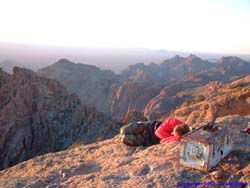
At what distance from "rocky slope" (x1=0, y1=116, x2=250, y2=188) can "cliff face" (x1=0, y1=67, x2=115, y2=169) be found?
577 inches

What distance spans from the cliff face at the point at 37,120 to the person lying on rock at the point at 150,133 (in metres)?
15.3

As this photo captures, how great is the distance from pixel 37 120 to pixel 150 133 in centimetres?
1887

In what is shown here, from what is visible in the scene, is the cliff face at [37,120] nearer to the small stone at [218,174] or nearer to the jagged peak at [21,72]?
the jagged peak at [21,72]

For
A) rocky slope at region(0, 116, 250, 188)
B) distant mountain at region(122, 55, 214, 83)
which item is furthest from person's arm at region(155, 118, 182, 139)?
distant mountain at region(122, 55, 214, 83)

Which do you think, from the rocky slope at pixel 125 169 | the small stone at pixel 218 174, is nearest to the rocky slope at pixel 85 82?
the rocky slope at pixel 125 169

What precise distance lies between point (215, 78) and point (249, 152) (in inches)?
2983

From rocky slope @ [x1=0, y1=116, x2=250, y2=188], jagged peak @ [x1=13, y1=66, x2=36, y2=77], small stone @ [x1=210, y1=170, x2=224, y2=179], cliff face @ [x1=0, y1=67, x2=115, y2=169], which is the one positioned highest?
small stone @ [x1=210, y1=170, x2=224, y2=179]

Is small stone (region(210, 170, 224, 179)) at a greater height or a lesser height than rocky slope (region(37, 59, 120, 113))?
greater

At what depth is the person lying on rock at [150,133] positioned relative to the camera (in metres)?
10.1

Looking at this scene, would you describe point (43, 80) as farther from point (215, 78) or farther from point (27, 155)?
point (215, 78)

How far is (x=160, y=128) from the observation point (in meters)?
10.2

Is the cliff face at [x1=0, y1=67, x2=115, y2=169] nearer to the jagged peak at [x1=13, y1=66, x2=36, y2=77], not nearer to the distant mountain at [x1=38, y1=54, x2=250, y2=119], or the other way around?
the jagged peak at [x1=13, y1=66, x2=36, y2=77]

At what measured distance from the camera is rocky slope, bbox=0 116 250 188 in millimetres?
7676

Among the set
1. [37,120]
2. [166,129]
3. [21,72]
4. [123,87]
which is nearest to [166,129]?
[166,129]
